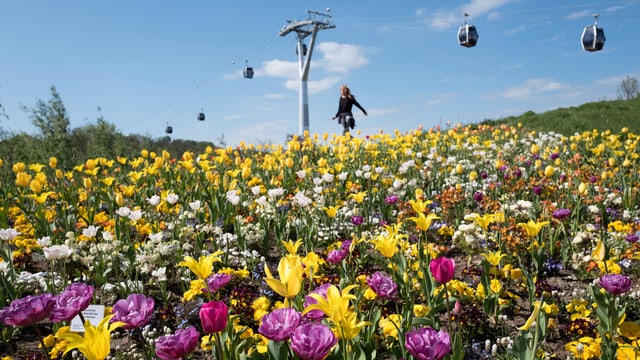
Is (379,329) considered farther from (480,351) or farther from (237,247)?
(237,247)

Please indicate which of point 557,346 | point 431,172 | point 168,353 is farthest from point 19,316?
point 431,172

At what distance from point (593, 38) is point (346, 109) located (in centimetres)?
840

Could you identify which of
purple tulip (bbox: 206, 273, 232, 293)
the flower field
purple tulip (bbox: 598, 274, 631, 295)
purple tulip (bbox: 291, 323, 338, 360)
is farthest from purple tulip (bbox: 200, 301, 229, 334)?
purple tulip (bbox: 598, 274, 631, 295)

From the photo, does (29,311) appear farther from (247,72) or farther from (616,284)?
(247,72)

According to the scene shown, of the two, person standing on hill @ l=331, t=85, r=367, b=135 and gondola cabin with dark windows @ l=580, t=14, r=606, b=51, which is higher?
gondola cabin with dark windows @ l=580, t=14, r=606, b=51

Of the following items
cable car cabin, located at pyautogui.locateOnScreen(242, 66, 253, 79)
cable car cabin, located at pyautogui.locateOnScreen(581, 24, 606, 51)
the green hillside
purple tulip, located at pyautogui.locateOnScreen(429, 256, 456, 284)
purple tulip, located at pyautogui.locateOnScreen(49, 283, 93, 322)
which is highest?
cable car cabin, located at pyautogui.locateOnScreen(242, 66, 253, 79)

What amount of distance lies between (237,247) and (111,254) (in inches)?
42.9

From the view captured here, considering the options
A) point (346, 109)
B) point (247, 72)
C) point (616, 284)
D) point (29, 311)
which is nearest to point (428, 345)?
point (616, 284)

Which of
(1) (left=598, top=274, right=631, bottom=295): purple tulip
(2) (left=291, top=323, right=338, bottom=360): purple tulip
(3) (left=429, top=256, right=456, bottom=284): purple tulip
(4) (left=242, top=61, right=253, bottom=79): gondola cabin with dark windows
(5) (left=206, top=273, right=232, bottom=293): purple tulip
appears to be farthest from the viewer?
(4) (left=242, top=61, right=253, bottom=79): gondola cabin with dark windows

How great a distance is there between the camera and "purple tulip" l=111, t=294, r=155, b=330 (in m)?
1.65

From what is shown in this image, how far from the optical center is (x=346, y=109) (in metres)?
12.1

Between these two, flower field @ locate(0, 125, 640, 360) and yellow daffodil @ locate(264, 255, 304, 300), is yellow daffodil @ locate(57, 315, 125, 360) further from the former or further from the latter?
yellow daffodil @ locate(264, 255, 304, 300)

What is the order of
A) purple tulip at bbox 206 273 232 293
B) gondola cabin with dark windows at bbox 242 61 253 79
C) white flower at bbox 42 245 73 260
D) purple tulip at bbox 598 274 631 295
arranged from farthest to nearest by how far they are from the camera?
1. gondola cabin with dark windows at bbox 242 61 253 79
2. white flower at bbox 42 245 73 260
3. purple tulip at bbox 206 273 232 293
4. purple tulip at bbox 598 274 631 295

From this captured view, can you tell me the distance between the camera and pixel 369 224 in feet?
14.6
